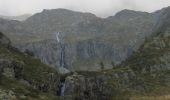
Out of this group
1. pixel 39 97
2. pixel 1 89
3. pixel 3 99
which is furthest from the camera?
pixel 39 97

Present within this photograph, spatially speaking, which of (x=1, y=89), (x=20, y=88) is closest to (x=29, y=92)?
(x=20, y=88)

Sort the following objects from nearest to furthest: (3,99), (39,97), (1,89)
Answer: (3,99) < (1,89) < (39,97)

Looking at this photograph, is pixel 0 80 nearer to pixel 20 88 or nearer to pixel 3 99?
pixel 20 88

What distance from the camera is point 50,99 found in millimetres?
198625

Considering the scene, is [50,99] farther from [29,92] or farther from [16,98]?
[16,98]

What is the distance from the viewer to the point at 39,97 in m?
195

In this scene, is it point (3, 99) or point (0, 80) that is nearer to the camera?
point (3, 99)

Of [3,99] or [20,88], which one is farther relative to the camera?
[20,88]

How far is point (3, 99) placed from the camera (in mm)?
169375

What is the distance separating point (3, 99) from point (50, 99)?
34.3m

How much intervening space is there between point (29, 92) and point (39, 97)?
618 centimetres

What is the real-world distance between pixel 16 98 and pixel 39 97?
2061 centimetres

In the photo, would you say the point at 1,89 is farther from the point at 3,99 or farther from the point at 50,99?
the point at 50,99

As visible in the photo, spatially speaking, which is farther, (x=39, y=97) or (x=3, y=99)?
(x=39, y=97)
